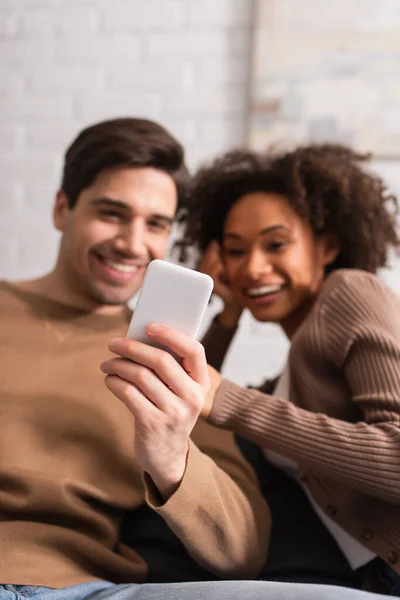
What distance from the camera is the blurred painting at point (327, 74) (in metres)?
1.71

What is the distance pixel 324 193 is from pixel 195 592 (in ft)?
2.64

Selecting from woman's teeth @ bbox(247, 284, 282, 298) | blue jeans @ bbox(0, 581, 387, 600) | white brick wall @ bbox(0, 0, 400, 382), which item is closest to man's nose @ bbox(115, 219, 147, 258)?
woman's teeth @ bbox(247, 284, 282, 298)

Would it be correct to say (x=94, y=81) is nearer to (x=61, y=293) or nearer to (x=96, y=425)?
(x=61, y=293)

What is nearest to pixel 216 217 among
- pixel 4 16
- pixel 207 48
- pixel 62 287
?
pixel 62 287

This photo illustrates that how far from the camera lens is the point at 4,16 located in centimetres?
182

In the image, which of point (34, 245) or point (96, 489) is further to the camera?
point (34, 245)

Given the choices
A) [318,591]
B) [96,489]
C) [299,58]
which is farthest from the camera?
[299,58]

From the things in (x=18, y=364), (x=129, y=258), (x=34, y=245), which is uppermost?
(x=129, y=258)

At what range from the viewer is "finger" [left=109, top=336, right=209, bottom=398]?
66 cm

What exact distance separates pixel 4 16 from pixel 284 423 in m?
1.56

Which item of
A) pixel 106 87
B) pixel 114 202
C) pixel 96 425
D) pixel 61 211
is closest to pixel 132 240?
pixel 114 202

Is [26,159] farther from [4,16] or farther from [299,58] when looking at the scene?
[299,58]

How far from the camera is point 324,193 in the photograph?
1240 mm

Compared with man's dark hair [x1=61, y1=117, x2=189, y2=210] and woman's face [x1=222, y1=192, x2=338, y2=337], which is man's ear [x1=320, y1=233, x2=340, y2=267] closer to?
woman's face [x1=222, y1=192, x2=338, y2=337]
